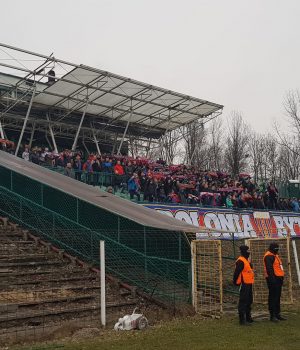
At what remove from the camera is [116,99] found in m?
31.6

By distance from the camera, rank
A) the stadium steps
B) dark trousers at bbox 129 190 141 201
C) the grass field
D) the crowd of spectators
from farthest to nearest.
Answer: the crowd of spectators
dark trousers at bbox 129 190 141 201
the stadium steps
the grass field

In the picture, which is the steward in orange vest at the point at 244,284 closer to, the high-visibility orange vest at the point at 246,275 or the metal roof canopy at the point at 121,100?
the high-visibility orange vest at the point at 246,275

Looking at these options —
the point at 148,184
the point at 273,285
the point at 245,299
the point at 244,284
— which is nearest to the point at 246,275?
the point at 244,284

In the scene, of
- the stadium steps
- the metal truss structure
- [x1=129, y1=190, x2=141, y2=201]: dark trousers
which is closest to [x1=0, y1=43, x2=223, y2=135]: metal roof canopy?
the metal truss structure

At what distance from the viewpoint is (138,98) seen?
104 feet

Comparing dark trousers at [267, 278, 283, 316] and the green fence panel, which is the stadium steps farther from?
dark trousers at [267, 278, 283, 316]

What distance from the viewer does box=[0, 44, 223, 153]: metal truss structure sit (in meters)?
Result: 27.9

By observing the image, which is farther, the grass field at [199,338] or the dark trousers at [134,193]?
the dark trousers at [134,193]

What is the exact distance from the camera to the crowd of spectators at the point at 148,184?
2292 cm

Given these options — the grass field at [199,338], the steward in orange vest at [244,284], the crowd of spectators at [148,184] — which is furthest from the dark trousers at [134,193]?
the steward in orange vest at [244,284]

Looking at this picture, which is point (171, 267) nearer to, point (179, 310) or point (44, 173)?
point (179, 310)

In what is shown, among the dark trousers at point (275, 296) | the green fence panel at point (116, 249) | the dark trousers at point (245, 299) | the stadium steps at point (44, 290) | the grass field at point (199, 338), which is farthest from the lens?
the green fence panel at point (116, 249)

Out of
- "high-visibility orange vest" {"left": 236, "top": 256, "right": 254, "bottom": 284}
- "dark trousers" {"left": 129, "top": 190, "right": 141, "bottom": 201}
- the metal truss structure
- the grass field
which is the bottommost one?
the grass field

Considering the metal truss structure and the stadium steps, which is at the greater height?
the metal truss structure
